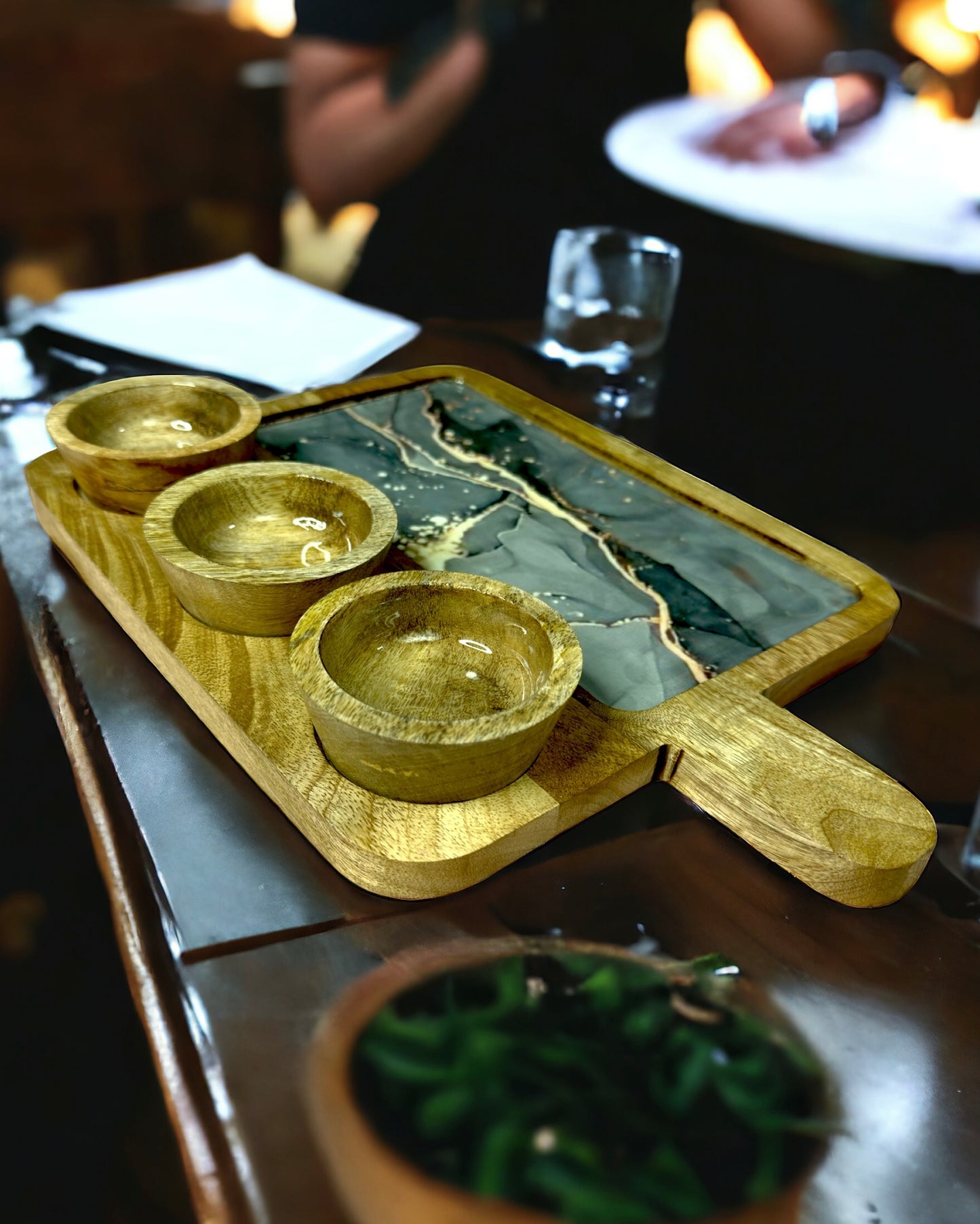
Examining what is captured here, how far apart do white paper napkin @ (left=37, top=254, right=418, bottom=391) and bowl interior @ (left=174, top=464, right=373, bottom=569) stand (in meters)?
0.31

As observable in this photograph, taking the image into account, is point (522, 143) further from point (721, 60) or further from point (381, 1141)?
point (381, 1141)

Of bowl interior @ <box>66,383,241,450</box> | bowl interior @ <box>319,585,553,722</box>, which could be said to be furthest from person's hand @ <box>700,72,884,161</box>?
bowl interior @ <box>319,585,553,722</box>

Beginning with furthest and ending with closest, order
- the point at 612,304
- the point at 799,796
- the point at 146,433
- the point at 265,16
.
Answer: the point at 265,16
the point at 612,304
the point at 146,433
the point at 799,796

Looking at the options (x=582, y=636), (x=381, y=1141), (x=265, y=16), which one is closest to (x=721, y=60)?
(x=265, y=16)

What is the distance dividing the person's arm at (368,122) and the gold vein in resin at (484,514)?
3.42ft

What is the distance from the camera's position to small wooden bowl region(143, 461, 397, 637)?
0.45 m

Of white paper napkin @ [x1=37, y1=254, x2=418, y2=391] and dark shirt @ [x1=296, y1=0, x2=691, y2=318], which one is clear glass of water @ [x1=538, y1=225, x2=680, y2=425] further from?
dark shirt @ [x1=296, y1=0, x2=691, y2=318]

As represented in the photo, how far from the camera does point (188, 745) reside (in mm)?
448

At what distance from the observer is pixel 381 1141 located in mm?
283

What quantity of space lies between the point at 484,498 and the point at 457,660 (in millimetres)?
177

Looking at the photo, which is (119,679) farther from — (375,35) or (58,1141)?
(375,35)

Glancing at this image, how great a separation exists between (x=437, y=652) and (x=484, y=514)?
0.51ft

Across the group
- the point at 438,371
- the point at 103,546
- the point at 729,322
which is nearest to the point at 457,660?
the point at 103,546

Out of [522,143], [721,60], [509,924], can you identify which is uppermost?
[721,60]
